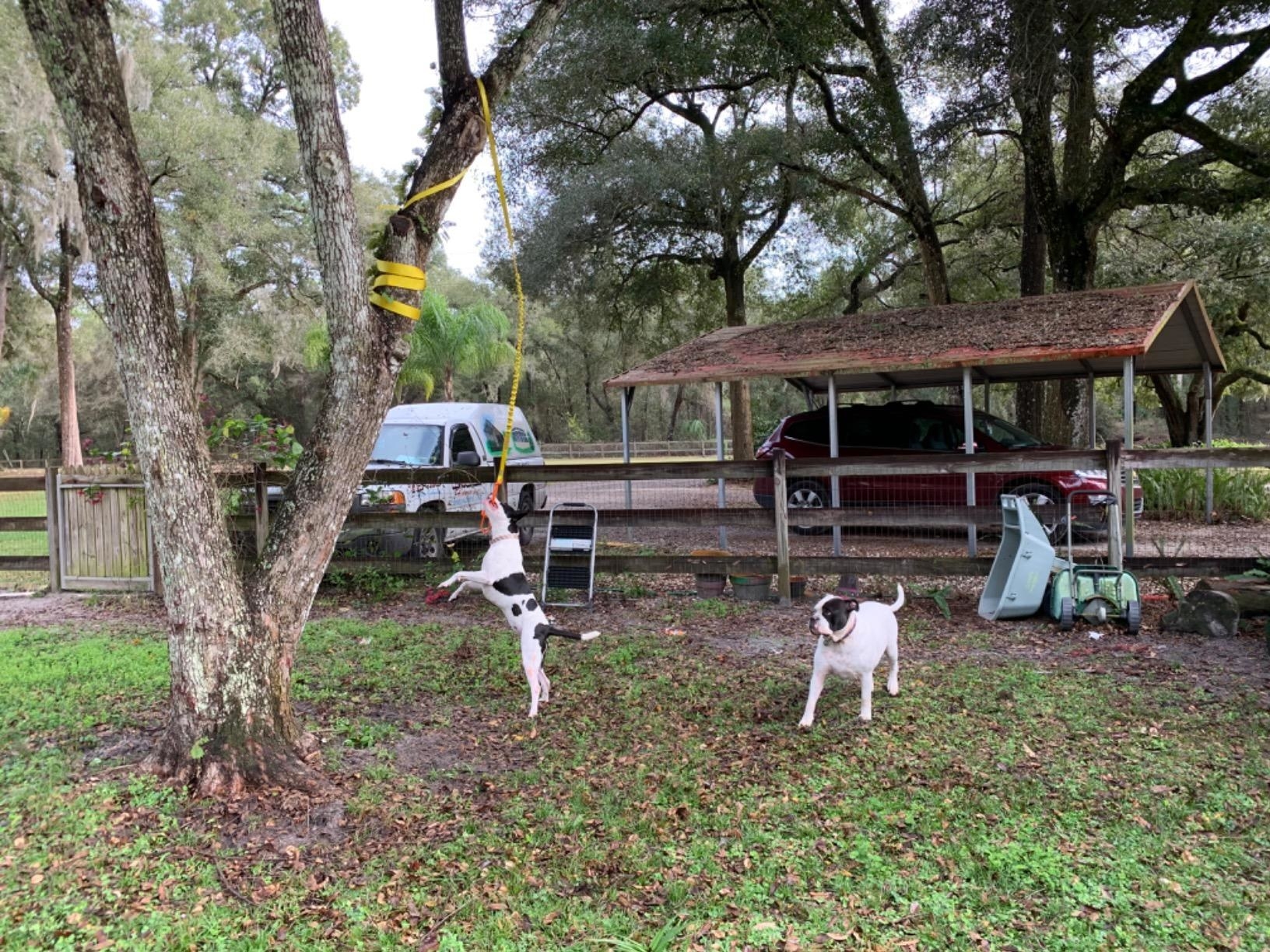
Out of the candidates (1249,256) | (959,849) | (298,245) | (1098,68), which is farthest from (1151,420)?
(959,849)

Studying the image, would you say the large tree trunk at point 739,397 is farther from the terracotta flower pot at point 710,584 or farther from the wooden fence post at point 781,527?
the wooden fence post at point 781,527

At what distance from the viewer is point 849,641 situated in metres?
4.20

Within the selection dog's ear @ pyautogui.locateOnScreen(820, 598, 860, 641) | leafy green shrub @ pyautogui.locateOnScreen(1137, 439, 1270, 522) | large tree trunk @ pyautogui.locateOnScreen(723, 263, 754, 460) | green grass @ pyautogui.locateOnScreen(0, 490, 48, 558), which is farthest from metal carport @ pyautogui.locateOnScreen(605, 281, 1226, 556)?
green grass @ pyautogui.locateOnScreen(0, 490, 48, 558)

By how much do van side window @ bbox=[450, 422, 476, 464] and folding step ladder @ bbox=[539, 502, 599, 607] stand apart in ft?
9.27

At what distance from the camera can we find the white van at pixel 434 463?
8.67 meters

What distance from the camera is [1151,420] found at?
4525 cm

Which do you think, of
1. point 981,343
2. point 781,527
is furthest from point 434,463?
point 981,343

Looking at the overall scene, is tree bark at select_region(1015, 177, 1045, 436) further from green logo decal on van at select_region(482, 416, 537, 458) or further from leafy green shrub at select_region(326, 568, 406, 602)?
leafy green shrub at select_region(326, 568, 406, 602)

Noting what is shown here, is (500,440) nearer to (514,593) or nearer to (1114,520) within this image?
(514,593)

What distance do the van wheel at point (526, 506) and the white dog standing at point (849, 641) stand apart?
5.94 ft

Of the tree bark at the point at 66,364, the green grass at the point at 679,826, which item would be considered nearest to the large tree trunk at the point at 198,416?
the green grass at the point at 679,826

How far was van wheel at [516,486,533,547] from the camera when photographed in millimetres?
6422

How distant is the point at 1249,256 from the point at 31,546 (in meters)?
24.0

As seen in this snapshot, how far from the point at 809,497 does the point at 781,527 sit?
4560 mm
